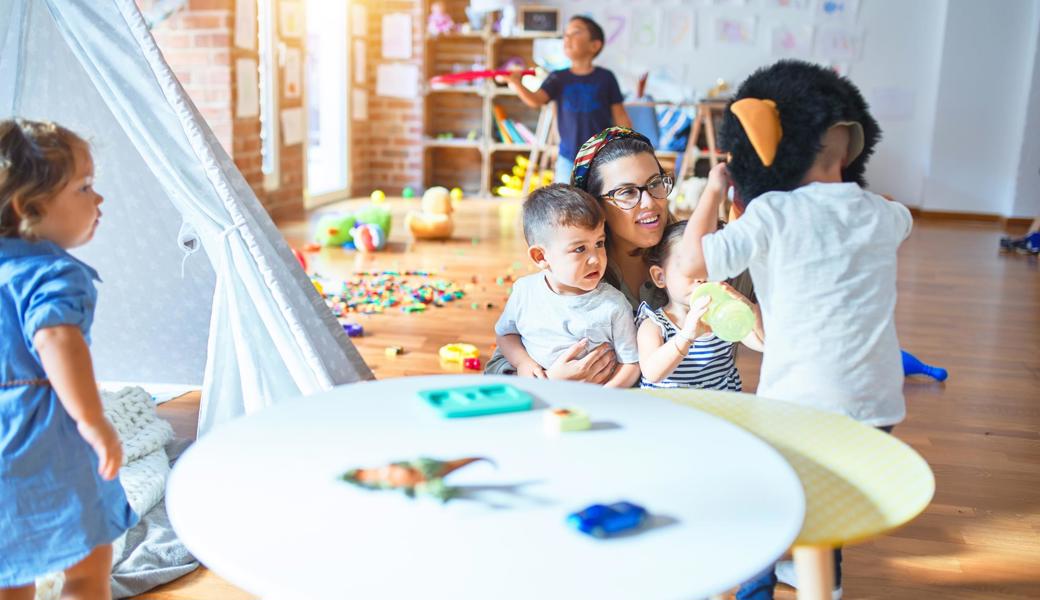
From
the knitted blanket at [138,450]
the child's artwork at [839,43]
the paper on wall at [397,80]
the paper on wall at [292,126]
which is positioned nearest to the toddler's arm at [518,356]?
the knitted blanket at [138,450]

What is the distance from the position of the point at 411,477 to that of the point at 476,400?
22 cm

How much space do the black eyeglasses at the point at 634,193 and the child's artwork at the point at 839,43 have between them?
593 cm

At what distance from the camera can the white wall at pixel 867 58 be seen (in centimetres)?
714

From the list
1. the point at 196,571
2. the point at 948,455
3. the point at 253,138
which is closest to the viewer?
the point at 196,571

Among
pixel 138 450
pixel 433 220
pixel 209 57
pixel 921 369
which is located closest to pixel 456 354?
pixel 138 450

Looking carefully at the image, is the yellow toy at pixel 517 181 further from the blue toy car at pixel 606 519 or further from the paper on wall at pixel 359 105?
the blue toy car at pixel 606 519

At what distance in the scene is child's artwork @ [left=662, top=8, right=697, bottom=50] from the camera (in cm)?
726

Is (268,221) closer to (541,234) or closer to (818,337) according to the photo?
(541,234)

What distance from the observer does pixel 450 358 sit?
3104 mm

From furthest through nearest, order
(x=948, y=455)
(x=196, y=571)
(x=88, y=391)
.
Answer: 1. (x=948, y=455)
2. (x=196, y=571)
3. (x=88, y=391)

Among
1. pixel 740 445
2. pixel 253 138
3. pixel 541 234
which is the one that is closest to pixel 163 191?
pixel 541 234

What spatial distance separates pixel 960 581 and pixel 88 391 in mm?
1499

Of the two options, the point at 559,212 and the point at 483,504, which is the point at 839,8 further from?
the point at 483,504

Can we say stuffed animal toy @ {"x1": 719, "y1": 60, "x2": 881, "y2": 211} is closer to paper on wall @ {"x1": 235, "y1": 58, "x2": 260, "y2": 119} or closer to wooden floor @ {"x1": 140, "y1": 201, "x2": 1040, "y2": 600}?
wooden floor @ {"x1": 140, "y1": 201, "x2": 1040, "y2": 600}
